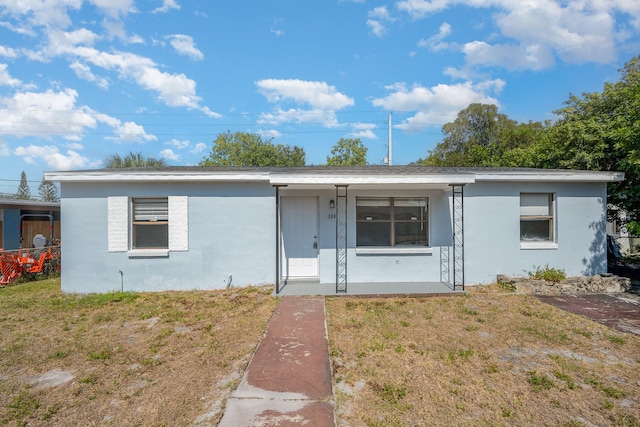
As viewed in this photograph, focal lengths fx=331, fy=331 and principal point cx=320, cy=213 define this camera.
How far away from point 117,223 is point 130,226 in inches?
10.9

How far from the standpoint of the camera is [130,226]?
7.95 meters

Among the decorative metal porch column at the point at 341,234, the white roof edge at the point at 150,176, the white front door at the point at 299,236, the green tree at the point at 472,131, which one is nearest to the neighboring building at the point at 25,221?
the white roof edge at the point at 150,176

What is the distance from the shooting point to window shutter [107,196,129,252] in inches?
307

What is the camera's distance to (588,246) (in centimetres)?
845

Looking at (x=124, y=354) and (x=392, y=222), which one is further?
(x=392, y=222)

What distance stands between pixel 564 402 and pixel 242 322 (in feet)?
14.7

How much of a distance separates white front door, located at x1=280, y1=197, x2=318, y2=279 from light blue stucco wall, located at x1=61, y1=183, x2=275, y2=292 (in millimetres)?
345

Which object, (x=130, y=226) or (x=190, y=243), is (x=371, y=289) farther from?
(x=130, y=226)

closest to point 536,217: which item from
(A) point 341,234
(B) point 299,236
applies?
(A) point 341,234

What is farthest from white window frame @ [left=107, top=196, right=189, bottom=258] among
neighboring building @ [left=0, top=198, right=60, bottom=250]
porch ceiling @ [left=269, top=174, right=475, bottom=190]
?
neighboring building @ [left=0, top=198, right=60, bottom=250]

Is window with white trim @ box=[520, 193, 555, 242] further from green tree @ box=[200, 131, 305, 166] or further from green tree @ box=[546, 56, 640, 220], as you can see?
green tree @ box=[200, 131, 305, 166]

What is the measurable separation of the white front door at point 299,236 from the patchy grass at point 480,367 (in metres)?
2.07

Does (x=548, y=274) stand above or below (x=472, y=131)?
below

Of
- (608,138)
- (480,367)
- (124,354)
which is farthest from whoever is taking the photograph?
(608,138)
